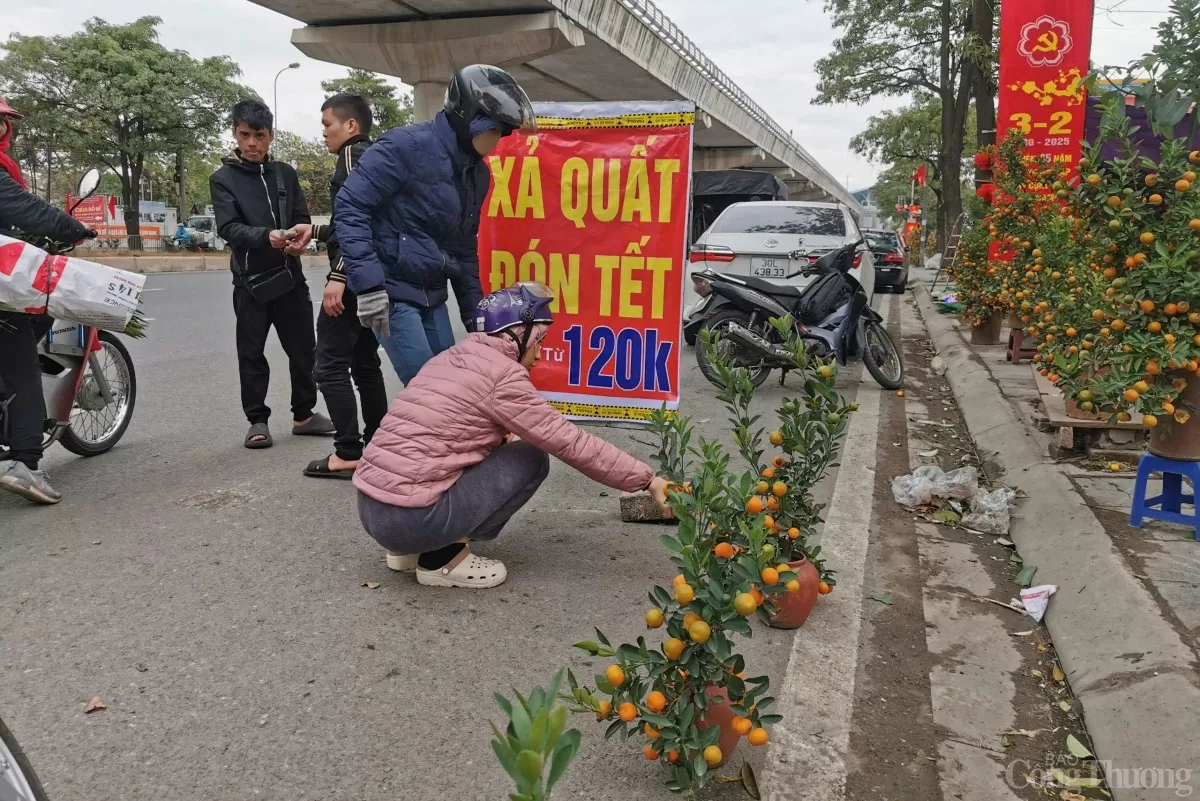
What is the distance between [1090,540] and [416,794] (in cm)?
259

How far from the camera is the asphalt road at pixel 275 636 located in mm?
2076

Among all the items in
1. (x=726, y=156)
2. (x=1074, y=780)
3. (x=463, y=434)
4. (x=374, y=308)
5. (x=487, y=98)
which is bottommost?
(x=1074, y=780)

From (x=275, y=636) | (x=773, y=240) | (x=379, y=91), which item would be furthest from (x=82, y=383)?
(x=379, y=91)

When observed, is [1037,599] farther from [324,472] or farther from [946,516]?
[324,472]

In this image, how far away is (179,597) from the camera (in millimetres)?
2943

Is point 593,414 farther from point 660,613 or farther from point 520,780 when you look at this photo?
point 520,780

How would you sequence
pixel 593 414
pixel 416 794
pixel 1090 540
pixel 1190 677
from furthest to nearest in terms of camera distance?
pixel 593 414
pixel 1090 540
pixel 1190 677
pixel 416 794

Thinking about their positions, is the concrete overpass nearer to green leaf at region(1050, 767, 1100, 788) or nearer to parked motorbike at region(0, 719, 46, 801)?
green leaf at region(1050, 767, 1100, 788)

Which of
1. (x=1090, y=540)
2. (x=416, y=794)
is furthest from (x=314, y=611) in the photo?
(x=1090, y=540)

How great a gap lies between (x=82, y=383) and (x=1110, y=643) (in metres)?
4.61

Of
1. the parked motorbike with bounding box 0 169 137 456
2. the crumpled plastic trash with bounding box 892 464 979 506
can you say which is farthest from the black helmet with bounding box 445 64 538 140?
the crumpled plastic trash with bounding box 892 464 979 506

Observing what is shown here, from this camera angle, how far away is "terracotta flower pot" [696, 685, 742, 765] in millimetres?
2008

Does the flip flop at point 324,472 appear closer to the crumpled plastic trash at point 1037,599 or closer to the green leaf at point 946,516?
the green leaf at point 946,516

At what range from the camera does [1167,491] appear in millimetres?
3443
